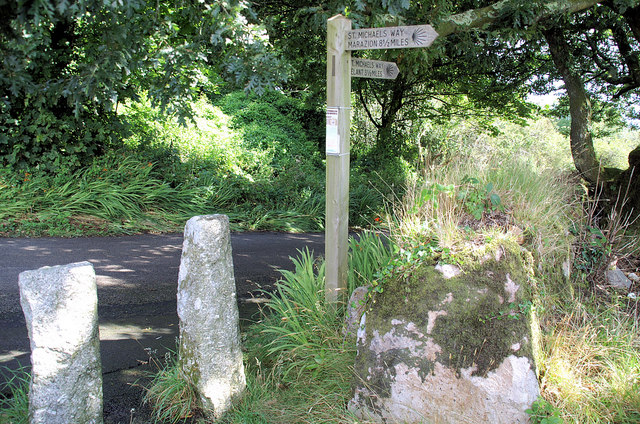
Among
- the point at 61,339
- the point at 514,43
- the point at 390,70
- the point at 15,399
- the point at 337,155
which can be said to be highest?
the point at 514,43

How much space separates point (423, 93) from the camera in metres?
14.5

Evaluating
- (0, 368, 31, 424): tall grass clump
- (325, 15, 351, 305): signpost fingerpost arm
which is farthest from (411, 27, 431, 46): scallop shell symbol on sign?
(0, 368, 31, 424): tall grass clump

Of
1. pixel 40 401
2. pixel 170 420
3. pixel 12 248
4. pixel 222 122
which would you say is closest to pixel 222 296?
pixel 170 420

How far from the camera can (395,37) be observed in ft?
12.0

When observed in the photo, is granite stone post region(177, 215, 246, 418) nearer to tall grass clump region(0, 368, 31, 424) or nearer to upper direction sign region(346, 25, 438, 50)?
tall grass clump region(0, 368, 31, 424)

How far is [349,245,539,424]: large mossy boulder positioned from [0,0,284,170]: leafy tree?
7.75 ft

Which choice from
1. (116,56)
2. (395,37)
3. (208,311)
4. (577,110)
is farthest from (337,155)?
(577,110)

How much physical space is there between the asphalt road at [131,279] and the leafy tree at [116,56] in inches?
77.9

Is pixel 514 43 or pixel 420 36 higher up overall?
pixel 514 43

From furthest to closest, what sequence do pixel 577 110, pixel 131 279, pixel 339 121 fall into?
1. pixel 577 110
2. pixel 131 279
3. pixel 339 121

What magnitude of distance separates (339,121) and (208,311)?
178 centimetres

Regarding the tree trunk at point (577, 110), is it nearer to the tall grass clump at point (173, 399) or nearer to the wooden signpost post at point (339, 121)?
the wooden signpost post at point (339, 121)

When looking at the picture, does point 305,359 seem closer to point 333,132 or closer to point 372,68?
point 333,132

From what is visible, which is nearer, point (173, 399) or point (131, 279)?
point (173, 399)
